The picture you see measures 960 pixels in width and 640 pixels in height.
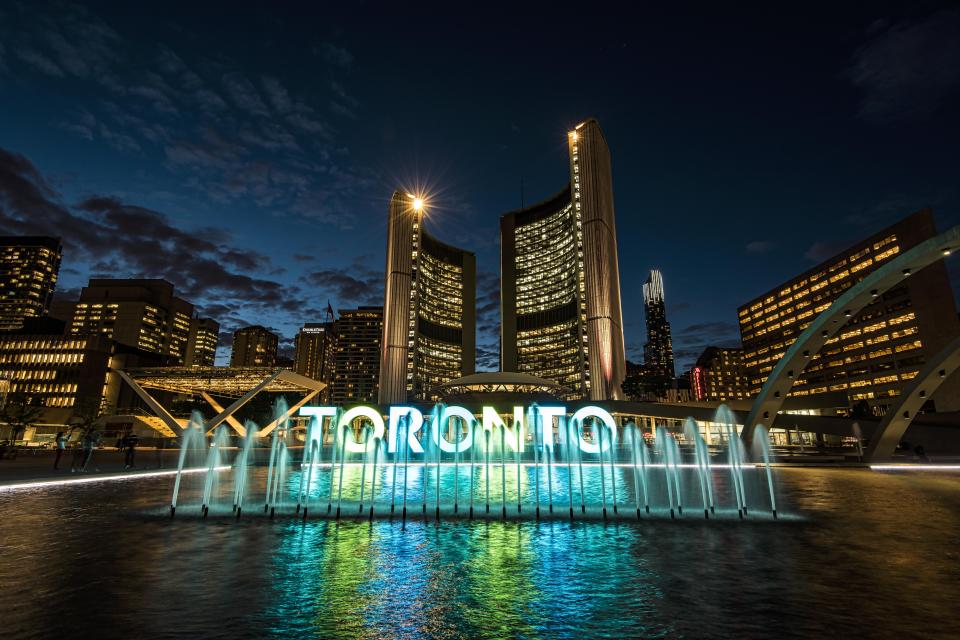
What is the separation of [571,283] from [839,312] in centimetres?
11974

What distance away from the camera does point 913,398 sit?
30.8m

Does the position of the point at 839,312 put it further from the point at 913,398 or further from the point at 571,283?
the point at 571,283

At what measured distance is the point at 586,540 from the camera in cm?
1106

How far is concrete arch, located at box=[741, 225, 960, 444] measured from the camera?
75.6ft

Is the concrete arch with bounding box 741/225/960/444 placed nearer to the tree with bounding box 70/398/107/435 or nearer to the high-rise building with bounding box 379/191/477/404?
the high-rise building with bounding box 379/191/477/404

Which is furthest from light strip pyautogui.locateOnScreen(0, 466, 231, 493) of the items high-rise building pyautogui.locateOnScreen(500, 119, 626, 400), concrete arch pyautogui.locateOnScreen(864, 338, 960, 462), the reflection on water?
high-rise building pyautogui.locateOnScreen(500, 119, 626, 400)

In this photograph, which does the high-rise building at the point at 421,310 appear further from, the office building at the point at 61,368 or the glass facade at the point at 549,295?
the office building at the point at 61,368

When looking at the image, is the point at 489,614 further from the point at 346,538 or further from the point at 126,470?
the point at 126,470

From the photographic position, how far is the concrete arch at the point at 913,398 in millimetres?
28953

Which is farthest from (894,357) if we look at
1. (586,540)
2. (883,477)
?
(586,540)

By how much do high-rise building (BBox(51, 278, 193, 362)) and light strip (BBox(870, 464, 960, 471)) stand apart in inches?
7732

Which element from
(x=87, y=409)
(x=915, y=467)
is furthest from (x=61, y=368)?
(x=915, y=467)

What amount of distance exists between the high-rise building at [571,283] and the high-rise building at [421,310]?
59.5 ft

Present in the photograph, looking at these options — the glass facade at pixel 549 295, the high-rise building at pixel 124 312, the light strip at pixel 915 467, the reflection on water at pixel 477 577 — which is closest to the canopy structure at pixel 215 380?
the reflection on water at pixel 477 577
